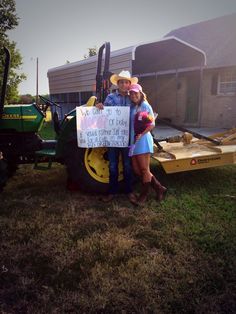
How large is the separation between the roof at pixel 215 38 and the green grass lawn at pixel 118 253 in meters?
10.1

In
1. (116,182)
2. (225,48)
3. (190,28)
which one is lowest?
(116,182)

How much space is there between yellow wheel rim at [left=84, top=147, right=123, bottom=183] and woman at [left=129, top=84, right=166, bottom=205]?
46 cm

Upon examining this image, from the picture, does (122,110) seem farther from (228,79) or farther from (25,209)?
(228,79)

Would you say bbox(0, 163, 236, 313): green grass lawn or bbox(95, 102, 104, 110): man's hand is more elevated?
bbox(95, 102, 104, 110): man's hand

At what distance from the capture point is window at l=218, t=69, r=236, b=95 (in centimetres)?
1322

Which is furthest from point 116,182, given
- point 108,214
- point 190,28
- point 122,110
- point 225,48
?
point 190,28

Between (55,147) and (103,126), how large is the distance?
0.93 metres

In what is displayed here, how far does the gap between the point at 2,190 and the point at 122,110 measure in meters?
2.16

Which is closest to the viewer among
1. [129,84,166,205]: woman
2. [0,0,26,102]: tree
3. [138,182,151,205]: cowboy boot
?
[129,84,166,205]: woman

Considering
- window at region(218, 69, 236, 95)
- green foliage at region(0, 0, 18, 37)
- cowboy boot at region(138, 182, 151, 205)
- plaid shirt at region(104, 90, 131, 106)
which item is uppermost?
green foliage at region(0, 0, 18, 37)

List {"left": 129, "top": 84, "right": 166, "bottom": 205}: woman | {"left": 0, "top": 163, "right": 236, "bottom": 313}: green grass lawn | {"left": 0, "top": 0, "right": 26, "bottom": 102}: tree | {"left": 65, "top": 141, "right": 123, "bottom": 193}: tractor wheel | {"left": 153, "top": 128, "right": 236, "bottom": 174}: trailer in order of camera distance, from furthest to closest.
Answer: {"left": 0, "top": 0, "right": 26, "bottom": 102}: tree
{"left": 153, "top": 128, "right": 236, "bottom": 174}: trailer
{"left": 65, "top": 141, "right": 123, "bottom": 193}: tractor wheel
{"left": 129, "top": 84, "right": 166, "bottom": 205}: woman
{"left": 0, "top": 163, "right": 236, "bottom": 313}: green grass lawn

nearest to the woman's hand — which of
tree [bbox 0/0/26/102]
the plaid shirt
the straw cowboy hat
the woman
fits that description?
the woman

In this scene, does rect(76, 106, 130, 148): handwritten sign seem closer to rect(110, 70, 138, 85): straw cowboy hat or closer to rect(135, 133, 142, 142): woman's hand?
rect(135, 133, 142, 142): woman's hand

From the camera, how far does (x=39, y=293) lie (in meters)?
2.31
